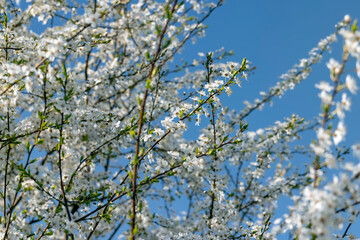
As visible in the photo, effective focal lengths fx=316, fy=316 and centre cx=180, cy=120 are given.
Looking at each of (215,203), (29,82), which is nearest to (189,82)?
(215,203)

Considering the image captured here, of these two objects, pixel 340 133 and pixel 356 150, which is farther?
pixel 340 133

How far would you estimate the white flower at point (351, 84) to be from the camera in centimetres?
192

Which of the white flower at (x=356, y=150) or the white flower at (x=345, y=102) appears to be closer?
the white flower at (x=356, y=150)

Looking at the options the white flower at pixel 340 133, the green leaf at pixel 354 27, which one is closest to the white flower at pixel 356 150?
the white flower at pixel 340 133

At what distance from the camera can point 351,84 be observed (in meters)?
1.94

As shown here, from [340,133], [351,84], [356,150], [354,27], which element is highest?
[354,27]

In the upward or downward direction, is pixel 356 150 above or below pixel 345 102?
below

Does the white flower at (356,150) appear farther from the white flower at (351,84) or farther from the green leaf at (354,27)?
the green leaf at (354,27)

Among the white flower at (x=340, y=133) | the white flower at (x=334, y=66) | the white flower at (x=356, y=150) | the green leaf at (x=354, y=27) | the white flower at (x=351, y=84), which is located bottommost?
the white flower at (x=356, y=150)

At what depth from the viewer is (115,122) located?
16.0 feet

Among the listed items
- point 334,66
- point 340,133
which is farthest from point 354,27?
point 340,133

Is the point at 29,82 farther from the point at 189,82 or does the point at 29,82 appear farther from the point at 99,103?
the point at 189,82

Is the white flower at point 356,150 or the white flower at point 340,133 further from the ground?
the white flower at point 340,133

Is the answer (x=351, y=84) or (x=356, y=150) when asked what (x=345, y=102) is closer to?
(x=351, y=84)
